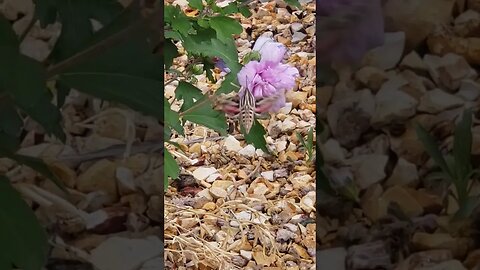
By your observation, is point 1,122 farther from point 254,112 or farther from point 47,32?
point 254,112

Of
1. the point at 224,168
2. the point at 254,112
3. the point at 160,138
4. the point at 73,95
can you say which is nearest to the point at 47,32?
the point at 73,95

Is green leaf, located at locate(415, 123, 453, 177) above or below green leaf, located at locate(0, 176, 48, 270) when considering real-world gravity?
above

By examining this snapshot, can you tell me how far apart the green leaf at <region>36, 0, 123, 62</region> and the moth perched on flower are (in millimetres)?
460

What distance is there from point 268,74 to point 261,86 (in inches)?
1.5

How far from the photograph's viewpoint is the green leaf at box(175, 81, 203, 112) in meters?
1.36

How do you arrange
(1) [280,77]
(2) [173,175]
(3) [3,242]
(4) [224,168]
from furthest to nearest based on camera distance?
(4) [224,168] < (1) [280,77] < (2) [173,175] < (3) [3,242]

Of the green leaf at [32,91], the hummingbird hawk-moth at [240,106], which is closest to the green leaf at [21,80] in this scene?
the green leaf at [32,91]

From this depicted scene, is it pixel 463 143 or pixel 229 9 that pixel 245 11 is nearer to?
pixel 229 9

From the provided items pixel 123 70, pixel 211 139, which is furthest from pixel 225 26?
pixel 123 70

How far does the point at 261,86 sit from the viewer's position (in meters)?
1.40

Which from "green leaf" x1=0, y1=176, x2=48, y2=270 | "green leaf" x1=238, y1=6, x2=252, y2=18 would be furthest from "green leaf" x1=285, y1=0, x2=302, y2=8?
"green leaf" x1=0, y1=176, x2=48, y2=270

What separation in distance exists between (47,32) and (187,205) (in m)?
0.64

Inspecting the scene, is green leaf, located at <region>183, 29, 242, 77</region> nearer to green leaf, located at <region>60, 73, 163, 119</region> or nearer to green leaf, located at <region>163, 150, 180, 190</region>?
green leaf, located at <region>163, 150, 180, 190</region>

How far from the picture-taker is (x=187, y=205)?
1492 mm
